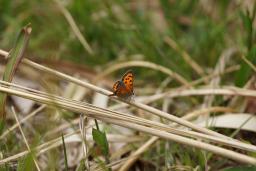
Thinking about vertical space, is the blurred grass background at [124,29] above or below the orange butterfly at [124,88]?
above

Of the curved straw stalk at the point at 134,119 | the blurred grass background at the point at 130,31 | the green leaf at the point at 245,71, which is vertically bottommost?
the curved straw stalk at the point at 134,119

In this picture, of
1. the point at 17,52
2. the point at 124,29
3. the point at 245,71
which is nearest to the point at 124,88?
the point at 17,52

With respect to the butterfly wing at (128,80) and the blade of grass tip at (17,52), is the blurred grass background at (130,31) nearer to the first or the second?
the butterfly wing at (128,80)

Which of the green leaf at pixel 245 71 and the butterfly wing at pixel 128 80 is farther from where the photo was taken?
the green leaf at pixel 245 71

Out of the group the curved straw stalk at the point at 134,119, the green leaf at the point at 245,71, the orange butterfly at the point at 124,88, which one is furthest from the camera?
the green leaf at the point at 245,71

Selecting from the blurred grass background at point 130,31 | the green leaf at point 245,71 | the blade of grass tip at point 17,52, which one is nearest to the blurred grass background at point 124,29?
the blurred grass background at point 130,31

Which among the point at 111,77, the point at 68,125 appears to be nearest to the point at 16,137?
the point at 68,125

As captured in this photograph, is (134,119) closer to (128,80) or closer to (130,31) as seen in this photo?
(128,80)

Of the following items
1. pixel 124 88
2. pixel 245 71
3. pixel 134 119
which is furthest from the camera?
pixel 245 71
